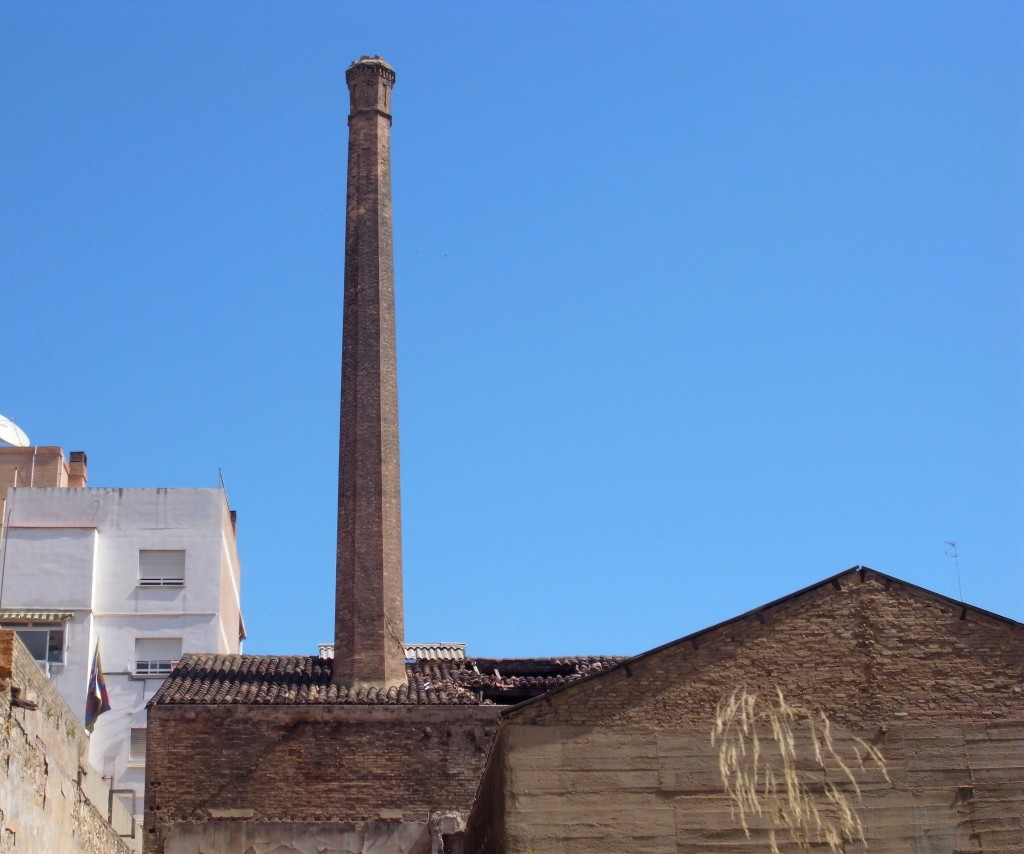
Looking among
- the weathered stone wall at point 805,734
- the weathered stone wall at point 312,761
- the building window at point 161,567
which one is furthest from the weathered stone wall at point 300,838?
the building window at point 161,567

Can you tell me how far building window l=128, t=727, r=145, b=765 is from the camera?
1318 inches

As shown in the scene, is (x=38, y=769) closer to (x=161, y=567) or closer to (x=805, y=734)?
(x=805, y=734)

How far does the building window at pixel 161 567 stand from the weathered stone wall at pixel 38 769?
17622 mm

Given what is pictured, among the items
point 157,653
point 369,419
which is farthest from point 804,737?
point 157,653

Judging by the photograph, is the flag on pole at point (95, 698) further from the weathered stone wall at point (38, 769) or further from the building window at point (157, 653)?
the weathered stone wall at point (38, 769)

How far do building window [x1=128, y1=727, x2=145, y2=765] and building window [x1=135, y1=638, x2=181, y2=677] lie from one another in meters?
1.84

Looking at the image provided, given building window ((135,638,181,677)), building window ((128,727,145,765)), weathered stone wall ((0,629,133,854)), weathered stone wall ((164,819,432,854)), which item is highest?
building window ((135,638,181,677))

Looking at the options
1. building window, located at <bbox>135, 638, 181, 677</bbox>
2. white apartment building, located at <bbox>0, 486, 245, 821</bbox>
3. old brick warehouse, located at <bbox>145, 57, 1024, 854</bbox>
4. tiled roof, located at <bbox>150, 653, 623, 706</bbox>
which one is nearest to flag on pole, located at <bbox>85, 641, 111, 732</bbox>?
white apartment building, located at <bbox>0, 486, 245, 821</bbox>

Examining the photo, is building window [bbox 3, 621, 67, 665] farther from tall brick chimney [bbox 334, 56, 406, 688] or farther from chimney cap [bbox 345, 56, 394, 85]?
chimney cap [bbox 345, 56, 394, 85]

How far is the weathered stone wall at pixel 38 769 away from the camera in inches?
531

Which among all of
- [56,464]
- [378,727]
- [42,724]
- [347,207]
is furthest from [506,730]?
[56,464]

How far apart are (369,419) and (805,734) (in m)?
15.8

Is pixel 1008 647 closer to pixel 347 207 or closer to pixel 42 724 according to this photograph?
pixel 42 724

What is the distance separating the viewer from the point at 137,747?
33594 mm
